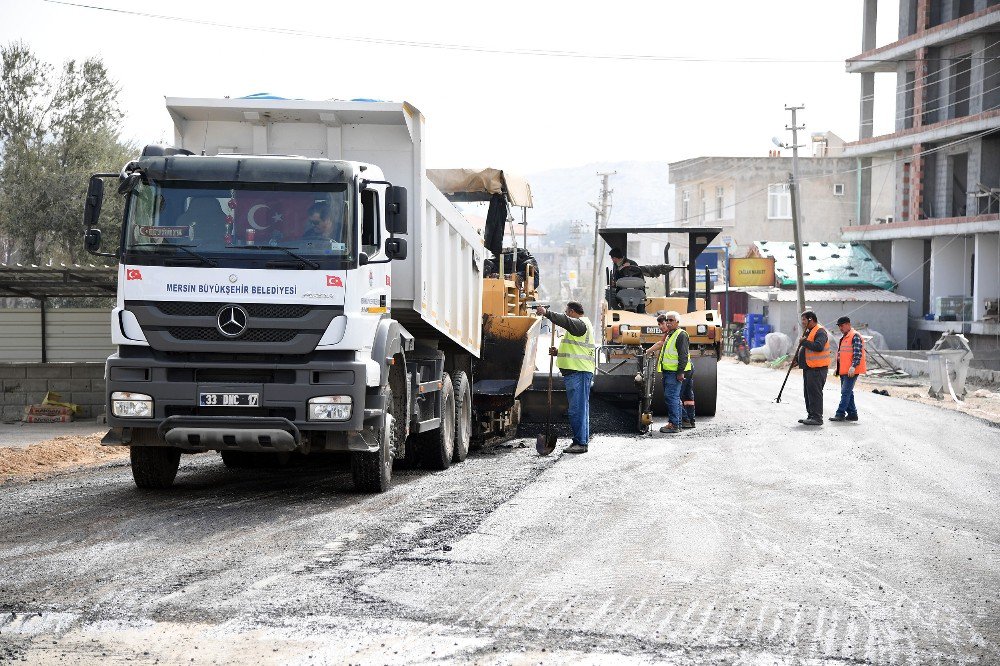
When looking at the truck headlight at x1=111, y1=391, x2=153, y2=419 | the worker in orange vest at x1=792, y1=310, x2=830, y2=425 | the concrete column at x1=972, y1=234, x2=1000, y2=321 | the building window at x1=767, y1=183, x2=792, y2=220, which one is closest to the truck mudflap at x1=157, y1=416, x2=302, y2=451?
the truck headlight at x1=111, y1=391, x2=153, y2=419

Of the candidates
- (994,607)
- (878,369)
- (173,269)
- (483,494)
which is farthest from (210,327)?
(878,369)

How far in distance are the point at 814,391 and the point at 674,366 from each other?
2.30 metres

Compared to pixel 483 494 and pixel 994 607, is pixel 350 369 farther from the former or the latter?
pixel 994 607

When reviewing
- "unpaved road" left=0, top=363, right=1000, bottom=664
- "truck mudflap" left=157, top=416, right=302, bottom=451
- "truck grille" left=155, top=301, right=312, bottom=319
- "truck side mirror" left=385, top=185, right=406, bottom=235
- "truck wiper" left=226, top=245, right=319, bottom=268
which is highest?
"truck side mirror" left=385, top=185, right=406, bottom=235

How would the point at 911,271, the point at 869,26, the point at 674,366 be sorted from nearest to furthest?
1. the point at 674,366
2. the point at 911,271
3. the point at 869,26

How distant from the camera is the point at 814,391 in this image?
634 inches

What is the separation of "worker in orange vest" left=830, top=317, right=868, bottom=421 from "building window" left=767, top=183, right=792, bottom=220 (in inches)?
1862

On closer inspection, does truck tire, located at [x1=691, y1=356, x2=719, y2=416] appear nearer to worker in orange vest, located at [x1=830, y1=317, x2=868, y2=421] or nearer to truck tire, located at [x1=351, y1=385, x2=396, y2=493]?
worker in orange vest, located at [x1=830, y1=317, x2=868, y2=421]

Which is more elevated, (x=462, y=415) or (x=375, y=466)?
(x=462, y=415)

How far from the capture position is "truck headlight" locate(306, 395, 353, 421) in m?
8.30

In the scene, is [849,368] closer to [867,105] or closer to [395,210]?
[395,210]

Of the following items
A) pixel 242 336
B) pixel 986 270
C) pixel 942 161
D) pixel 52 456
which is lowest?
pixel 52 456

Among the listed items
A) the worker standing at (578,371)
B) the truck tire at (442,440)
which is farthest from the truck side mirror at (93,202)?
the worker standing at (578,371)

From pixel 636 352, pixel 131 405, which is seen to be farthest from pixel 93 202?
pixel 636 352
